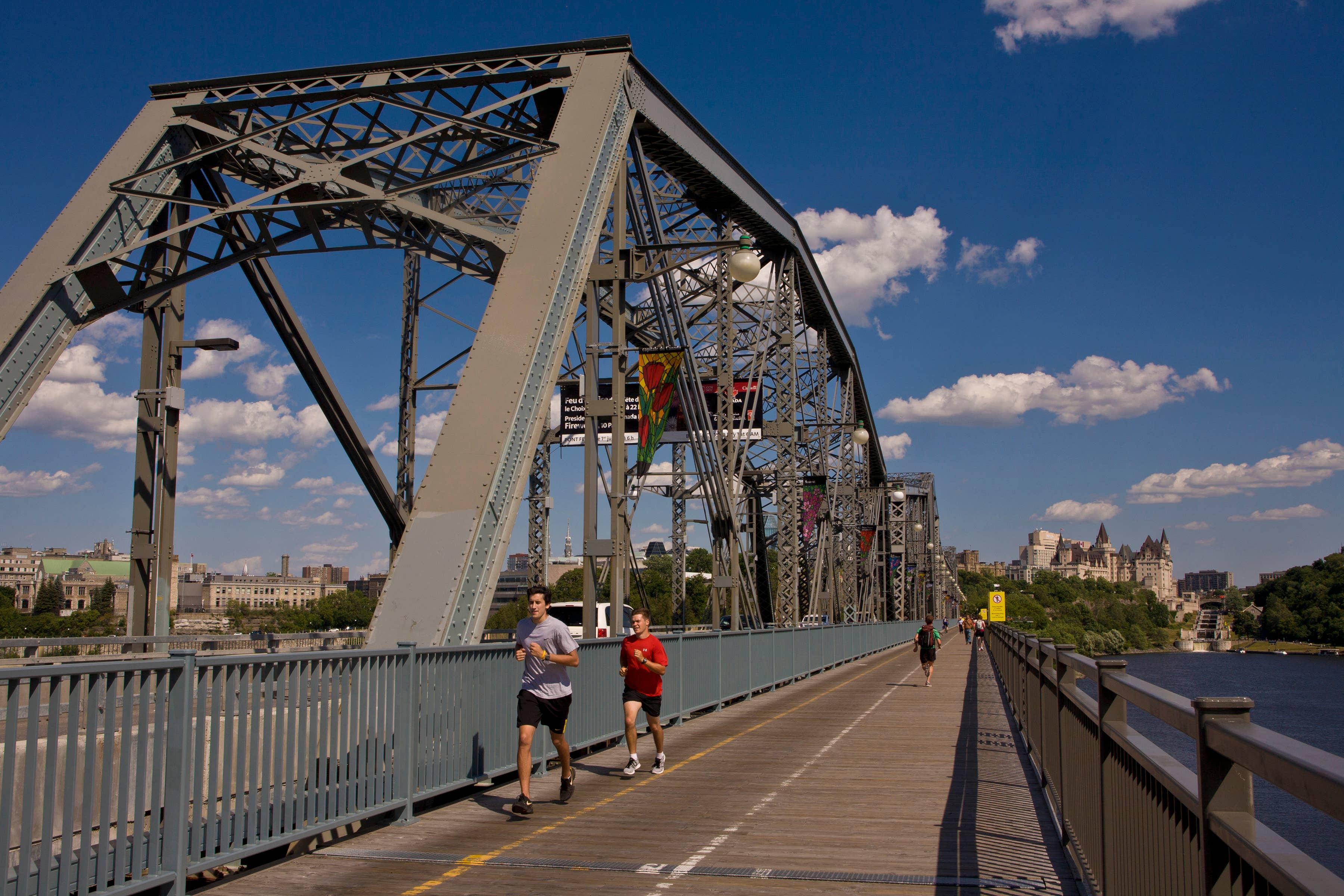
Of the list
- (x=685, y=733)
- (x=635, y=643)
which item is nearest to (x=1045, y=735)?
(x=635, y=643)

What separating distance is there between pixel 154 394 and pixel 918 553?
88394 mm

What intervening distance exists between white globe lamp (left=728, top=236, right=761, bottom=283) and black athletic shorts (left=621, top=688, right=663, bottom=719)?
7642 mm

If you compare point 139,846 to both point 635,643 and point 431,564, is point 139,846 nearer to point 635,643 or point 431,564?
point 431,564

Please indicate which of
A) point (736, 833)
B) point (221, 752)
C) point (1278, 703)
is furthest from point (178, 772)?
point (1278, 703)

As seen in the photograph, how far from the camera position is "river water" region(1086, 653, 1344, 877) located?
2464 cm

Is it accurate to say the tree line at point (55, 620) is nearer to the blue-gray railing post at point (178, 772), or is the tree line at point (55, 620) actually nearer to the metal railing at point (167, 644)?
the metal railing at point (167, 644)

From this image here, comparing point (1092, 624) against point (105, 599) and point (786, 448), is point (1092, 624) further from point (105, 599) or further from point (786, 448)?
point (786, 448)

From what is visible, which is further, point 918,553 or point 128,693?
point 918,553

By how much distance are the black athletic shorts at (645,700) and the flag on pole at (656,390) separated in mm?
5495

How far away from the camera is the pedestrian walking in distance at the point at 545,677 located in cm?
894

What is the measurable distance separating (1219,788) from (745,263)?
14405 millimetres

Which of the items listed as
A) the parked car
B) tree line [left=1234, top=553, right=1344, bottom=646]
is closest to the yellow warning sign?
the parked car

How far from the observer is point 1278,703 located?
6769 cm

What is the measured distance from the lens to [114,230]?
14.5 meters
